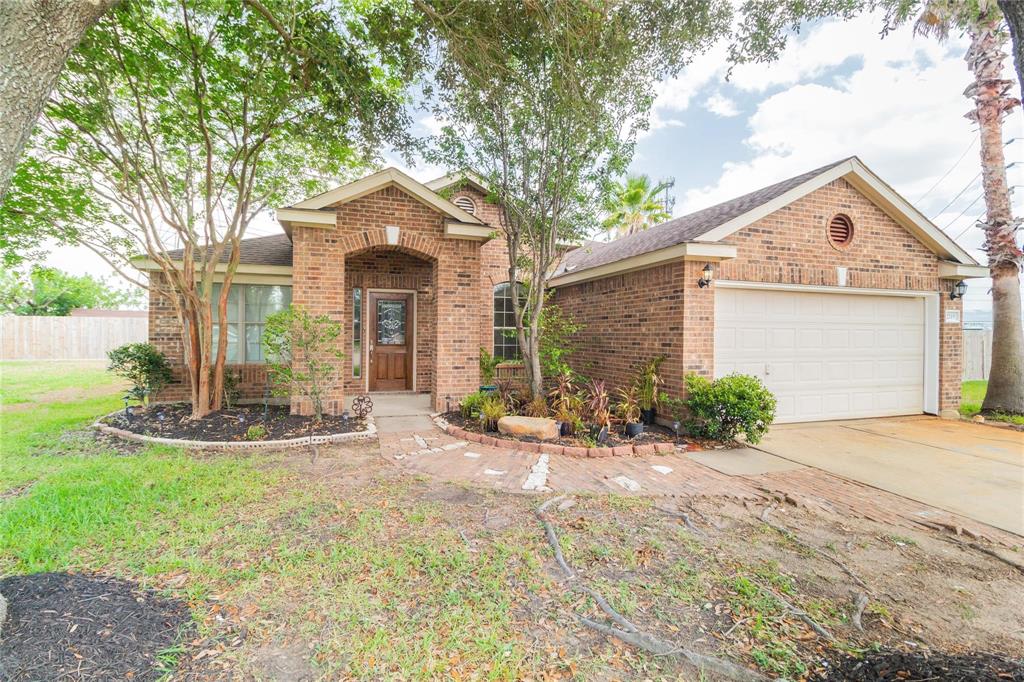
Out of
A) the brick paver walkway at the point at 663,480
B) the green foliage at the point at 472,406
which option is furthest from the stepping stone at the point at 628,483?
the green foliage at the point at 472,406

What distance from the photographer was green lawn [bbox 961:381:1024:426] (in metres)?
8.01

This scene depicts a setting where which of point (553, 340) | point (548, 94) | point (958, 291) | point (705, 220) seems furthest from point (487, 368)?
point (958, 291)

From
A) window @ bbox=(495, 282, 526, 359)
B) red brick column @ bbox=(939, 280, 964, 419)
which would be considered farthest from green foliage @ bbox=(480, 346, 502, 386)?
red brick column @ bbox=(939, 280, 964, 419)

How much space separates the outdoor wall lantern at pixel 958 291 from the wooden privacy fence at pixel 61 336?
28840 millimetres

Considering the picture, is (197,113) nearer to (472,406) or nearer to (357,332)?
(357,332)

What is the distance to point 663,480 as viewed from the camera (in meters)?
5.00

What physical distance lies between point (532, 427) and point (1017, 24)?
561 centimetres

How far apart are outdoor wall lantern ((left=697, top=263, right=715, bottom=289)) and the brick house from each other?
0.10 feet

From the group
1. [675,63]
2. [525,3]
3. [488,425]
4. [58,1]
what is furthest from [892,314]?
[58,1]

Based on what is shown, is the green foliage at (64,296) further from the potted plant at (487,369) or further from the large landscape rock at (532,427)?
the large landscape rock at (532,427)

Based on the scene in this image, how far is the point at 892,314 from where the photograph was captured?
8.43 m

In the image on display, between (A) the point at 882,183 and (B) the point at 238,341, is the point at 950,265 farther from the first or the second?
(B) the point at 238,341

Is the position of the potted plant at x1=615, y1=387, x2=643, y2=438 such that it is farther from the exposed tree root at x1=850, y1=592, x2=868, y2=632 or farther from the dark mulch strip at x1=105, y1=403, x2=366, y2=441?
the dark mulch strip at x1=105, y1=403, x2=366, y2=441

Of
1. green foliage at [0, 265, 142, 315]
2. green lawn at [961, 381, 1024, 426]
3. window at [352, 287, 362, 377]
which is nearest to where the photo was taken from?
green lawn at [961, 381, 1024, 426]
